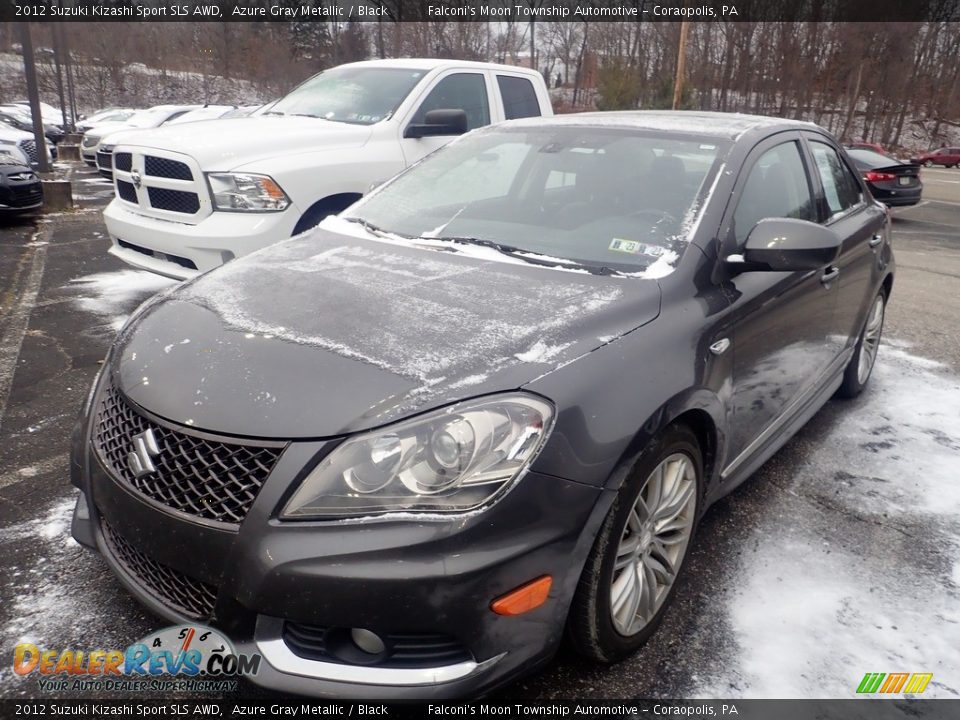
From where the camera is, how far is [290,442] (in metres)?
1.74

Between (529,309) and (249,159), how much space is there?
3409 mm

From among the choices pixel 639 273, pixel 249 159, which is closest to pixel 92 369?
pixel 249 159

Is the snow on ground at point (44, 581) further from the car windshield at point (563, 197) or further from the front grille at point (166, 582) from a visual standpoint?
the car windshield at point (563, 197)

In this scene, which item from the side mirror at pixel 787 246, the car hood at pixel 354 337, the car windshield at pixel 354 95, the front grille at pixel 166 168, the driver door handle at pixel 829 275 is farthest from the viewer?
the car windshield at pixel 354 95

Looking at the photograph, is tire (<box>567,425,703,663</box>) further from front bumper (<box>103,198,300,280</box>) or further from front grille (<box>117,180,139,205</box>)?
front grille (<box>117,180,139,205</box>)

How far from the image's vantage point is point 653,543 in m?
2.23

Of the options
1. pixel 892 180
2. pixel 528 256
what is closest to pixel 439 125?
pixel 528 256

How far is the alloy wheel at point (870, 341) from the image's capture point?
4.30 metres

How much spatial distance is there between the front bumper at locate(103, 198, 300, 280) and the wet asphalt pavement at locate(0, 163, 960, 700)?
2.30 ft

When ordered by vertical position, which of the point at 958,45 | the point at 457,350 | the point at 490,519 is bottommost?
the point at 490,519

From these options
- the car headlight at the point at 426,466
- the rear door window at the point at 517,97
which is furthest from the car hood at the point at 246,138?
the car headlight at the point at 426,466

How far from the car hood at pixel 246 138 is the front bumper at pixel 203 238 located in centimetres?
41

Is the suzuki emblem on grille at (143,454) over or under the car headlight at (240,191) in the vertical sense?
under

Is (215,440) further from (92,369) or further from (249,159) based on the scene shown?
(249,159)
